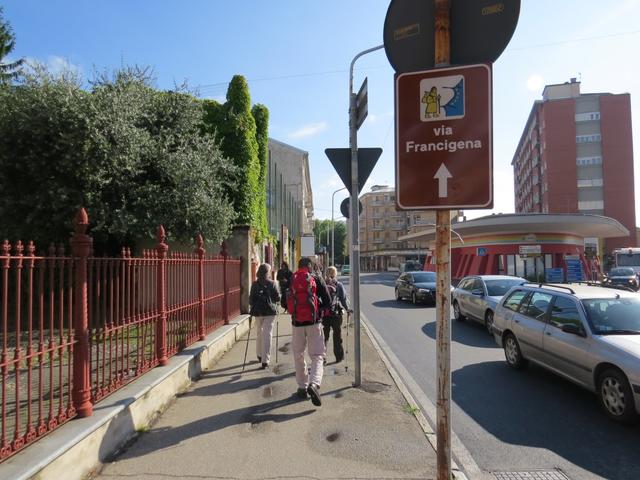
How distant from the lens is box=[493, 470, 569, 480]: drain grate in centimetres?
369

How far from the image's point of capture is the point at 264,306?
730 centimetres

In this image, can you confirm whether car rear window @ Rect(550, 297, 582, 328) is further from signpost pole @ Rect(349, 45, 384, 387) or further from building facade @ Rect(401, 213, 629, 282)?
building facade @ Rect(401, 213, 629, 282)

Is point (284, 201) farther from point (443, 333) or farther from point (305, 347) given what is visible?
point (443, 333)

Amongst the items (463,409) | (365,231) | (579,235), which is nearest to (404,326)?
(463,409)

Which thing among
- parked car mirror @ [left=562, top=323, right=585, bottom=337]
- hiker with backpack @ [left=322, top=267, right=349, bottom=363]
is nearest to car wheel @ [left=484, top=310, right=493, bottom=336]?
hiker with backpack @ [left=322, top=267, right=349, bottom=363]

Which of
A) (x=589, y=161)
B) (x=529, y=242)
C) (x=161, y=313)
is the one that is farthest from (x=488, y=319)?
(x=589, y=161)

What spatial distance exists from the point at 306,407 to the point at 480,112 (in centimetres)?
399

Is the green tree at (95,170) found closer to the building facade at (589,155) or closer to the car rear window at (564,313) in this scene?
→ the car rear window at (564,313)

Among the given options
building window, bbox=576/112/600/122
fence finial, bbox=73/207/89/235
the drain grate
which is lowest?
the drain grate

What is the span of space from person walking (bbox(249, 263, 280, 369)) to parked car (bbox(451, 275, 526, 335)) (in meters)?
6.34

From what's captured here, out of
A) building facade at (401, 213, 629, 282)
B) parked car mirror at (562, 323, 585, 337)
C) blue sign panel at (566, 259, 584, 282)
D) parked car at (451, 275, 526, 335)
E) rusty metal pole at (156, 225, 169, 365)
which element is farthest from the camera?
building facade at (401, 213, 629, 282)

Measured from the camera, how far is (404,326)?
510 inches

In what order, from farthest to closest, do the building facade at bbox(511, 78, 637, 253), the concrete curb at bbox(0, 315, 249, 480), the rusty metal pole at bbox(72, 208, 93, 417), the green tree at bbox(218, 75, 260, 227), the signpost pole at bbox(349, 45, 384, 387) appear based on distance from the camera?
the building facade at bbox(511, 78, 637, 253) < the green tree at bbox(218, 75, 260, 227) < the signpost pole at bbox(349, 45, 384, 387) < the rusty metal pole at bbox(72, 208, 93, 417) < the concrete curb at bbox(0, 315, 249, 480)

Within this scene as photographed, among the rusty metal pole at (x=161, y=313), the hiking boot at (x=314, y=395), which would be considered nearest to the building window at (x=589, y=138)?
the hiking boot at (x=314, y=395)
